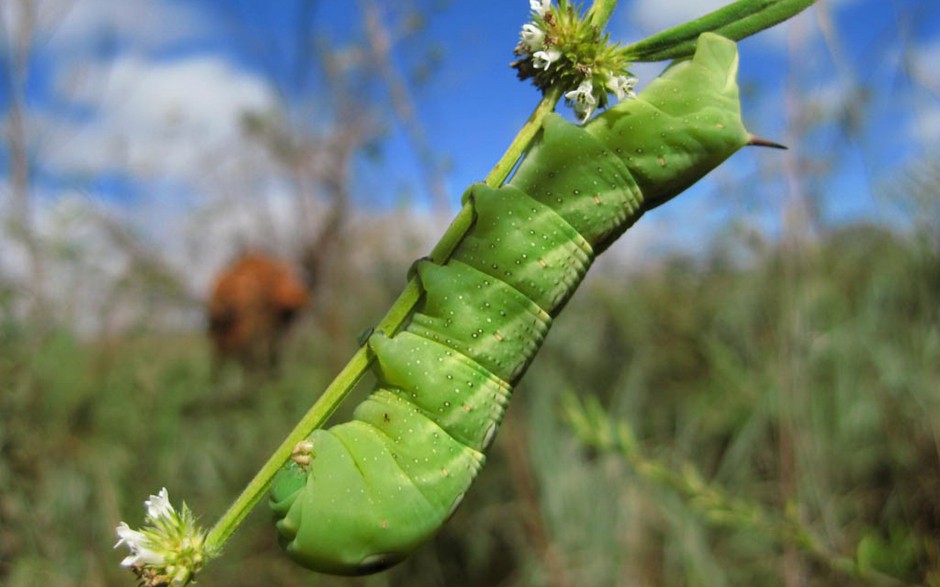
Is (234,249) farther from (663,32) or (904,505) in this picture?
(663,32)

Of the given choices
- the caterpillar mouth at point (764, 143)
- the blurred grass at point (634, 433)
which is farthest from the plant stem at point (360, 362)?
the blurred grass at point (634, 433)

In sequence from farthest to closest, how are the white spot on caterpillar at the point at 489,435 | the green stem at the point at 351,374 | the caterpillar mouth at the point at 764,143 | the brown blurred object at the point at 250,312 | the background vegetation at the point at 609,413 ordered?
the brown blurred object at the point at 250,312, the background vegetation at the point at 609,413, the white spot on caterpillar at the point at 489,435, the caterpillar mouth at the point at 764,143, the green stem at the point at 351,374

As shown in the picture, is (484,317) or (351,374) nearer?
(351,374)

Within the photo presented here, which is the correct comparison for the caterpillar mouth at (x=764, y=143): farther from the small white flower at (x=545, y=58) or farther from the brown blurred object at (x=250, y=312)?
the brown blurred object at (x=250, y=312)

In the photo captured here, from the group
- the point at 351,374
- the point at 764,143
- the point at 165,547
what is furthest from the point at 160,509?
the point at 764,143

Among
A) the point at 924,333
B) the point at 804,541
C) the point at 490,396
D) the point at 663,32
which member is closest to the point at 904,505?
the point at 924,333

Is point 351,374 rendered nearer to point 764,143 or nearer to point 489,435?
point 489,435
